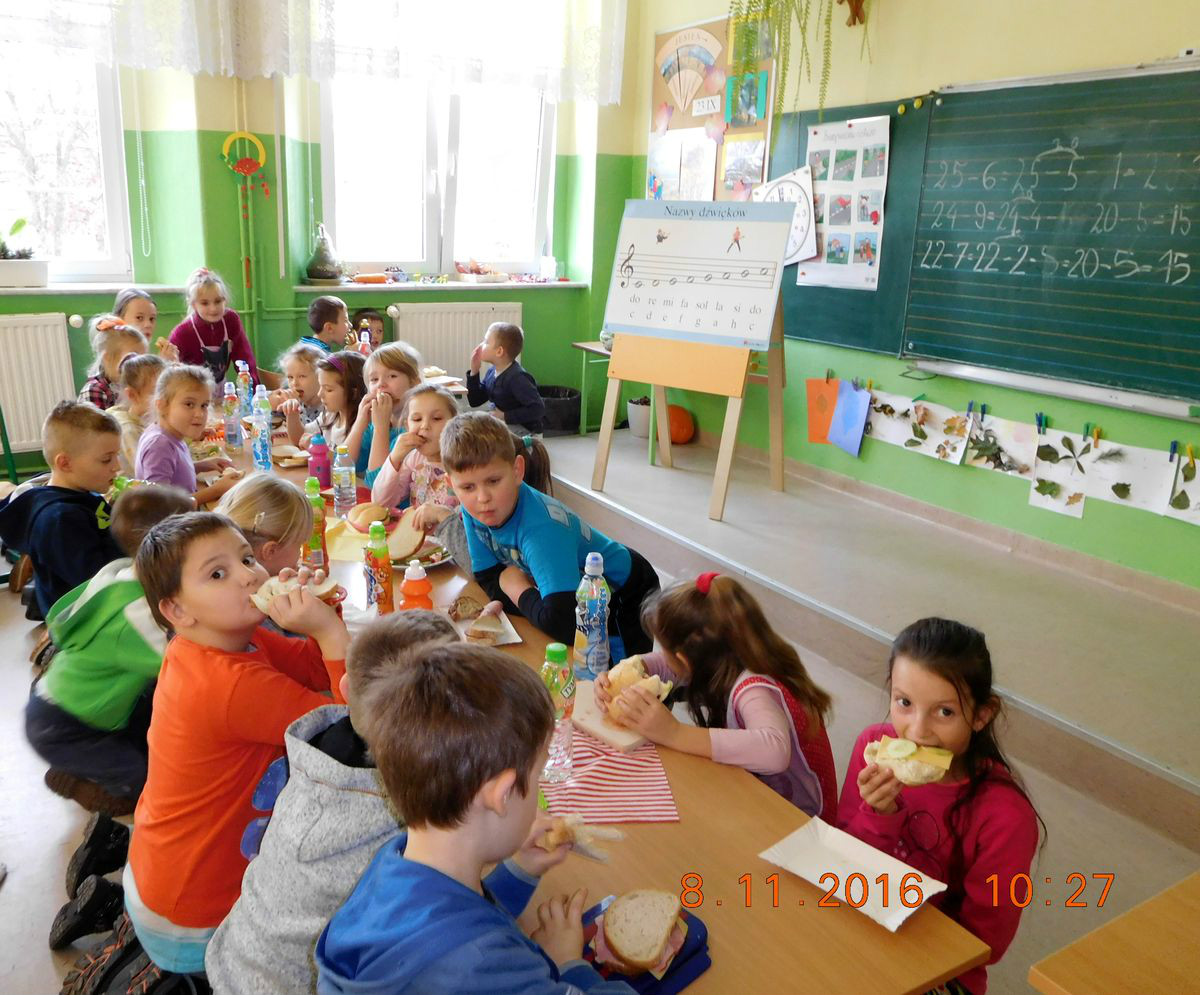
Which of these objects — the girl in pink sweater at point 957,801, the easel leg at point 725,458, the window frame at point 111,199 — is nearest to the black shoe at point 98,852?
the girl in pink sweater at point 957,801

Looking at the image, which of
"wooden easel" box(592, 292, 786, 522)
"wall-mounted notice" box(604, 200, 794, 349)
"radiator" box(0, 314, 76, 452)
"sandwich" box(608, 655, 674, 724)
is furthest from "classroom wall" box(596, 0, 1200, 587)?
"radiator" box(0, 314, 76, 452)

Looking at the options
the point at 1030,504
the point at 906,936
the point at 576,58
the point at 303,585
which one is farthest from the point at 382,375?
the point at 576,58

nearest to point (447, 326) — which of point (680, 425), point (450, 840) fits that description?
point (680, 425)

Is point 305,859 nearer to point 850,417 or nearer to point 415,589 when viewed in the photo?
point 415,589

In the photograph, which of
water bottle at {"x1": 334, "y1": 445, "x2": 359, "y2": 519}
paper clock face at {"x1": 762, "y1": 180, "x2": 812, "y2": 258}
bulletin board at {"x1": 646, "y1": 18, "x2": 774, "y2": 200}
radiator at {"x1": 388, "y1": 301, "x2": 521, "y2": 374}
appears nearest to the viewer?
water bottle at {"x1": 334, "y1": 445, "x2": 359, "y2": 519}

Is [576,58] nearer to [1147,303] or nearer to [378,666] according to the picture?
[1147,303]

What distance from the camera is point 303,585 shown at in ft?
5.58

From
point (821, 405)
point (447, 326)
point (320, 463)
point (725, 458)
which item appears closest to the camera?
point (320, 463)

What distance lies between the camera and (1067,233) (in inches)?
159

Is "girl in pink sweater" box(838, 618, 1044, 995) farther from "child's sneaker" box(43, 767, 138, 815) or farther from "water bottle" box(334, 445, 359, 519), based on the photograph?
"water bottle" box(334, 445, 359, 519)

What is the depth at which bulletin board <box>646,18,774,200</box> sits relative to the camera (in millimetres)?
5504

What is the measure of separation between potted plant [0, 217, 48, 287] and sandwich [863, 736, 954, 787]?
5119mm

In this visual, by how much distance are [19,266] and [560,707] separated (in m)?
4.64

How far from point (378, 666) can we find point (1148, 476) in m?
3.68
